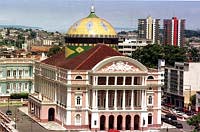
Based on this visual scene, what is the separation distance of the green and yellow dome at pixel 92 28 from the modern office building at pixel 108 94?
4.88m

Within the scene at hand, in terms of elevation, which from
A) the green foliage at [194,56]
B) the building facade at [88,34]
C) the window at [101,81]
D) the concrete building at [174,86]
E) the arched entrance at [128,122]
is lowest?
the arched entrance at [128,122]

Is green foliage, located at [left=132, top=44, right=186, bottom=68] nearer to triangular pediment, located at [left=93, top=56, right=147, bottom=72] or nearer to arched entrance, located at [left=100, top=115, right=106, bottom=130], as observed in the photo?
triangular pediment, located at [left=93, top=56, right=147, bottom=72]

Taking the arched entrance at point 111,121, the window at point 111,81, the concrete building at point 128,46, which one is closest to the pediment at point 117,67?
the window at point 111,81

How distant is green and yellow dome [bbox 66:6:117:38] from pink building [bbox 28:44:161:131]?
494cm

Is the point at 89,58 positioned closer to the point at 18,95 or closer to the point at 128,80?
the point at 128,80

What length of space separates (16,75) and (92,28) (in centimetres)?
2539

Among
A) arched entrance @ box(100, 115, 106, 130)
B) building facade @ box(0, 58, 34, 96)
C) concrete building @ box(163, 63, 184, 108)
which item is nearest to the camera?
arched entrance @ box(100, 115, 106, 130)

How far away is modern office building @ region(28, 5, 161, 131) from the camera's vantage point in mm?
69500

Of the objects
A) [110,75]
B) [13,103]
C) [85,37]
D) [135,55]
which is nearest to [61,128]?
[110,75]

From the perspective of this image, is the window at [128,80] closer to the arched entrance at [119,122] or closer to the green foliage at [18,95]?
the arched entrance at [119,122]

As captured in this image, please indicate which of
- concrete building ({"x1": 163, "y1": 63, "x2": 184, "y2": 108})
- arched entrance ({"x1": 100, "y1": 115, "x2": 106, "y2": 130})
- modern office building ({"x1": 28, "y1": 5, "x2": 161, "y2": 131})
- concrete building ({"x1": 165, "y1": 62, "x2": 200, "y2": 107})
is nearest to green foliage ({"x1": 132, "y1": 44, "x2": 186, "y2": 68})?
concrete building ({"x1": 163, "y1": 63, "x2": 184, "y2": 108})

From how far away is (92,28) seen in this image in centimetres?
7894

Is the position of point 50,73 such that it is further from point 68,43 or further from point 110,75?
point 110,75

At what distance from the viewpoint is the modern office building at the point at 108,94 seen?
69500 millimetres
